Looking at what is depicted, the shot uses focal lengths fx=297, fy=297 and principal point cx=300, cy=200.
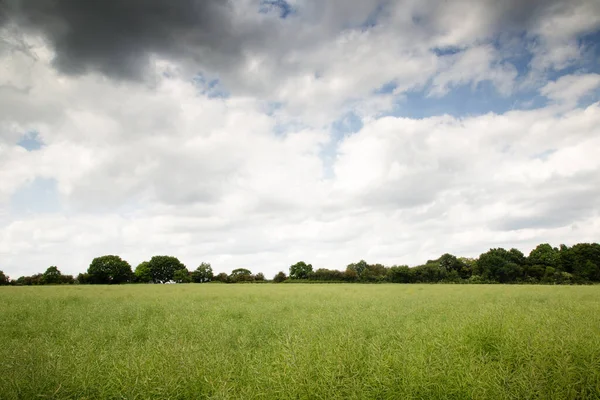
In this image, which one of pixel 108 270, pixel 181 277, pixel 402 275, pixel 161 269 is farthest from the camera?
pixel 161 269

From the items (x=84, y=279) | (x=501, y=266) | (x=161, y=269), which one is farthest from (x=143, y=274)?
(x=501, y=266)

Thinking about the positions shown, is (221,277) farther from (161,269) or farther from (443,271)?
(443,271)

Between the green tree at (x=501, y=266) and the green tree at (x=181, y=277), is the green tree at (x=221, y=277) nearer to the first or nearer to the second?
the green tree at (x=181, y=277)

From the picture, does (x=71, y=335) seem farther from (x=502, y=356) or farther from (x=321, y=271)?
(x=321, y=271)

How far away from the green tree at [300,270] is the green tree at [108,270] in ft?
188

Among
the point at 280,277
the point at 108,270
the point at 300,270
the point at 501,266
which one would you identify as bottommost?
the point at 280,277

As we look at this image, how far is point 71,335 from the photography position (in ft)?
27.2

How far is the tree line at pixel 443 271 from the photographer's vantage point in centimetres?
7456

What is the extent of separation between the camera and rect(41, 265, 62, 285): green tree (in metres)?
86.9

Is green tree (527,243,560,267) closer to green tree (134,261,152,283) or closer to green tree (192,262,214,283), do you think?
green tree (192,262,214,283)

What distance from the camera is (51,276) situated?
3637 inches

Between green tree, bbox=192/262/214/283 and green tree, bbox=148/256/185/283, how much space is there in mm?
7984

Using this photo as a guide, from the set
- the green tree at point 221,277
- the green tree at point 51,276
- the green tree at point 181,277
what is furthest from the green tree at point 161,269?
the green tree at point 51,276

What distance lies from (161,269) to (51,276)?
103 ft
